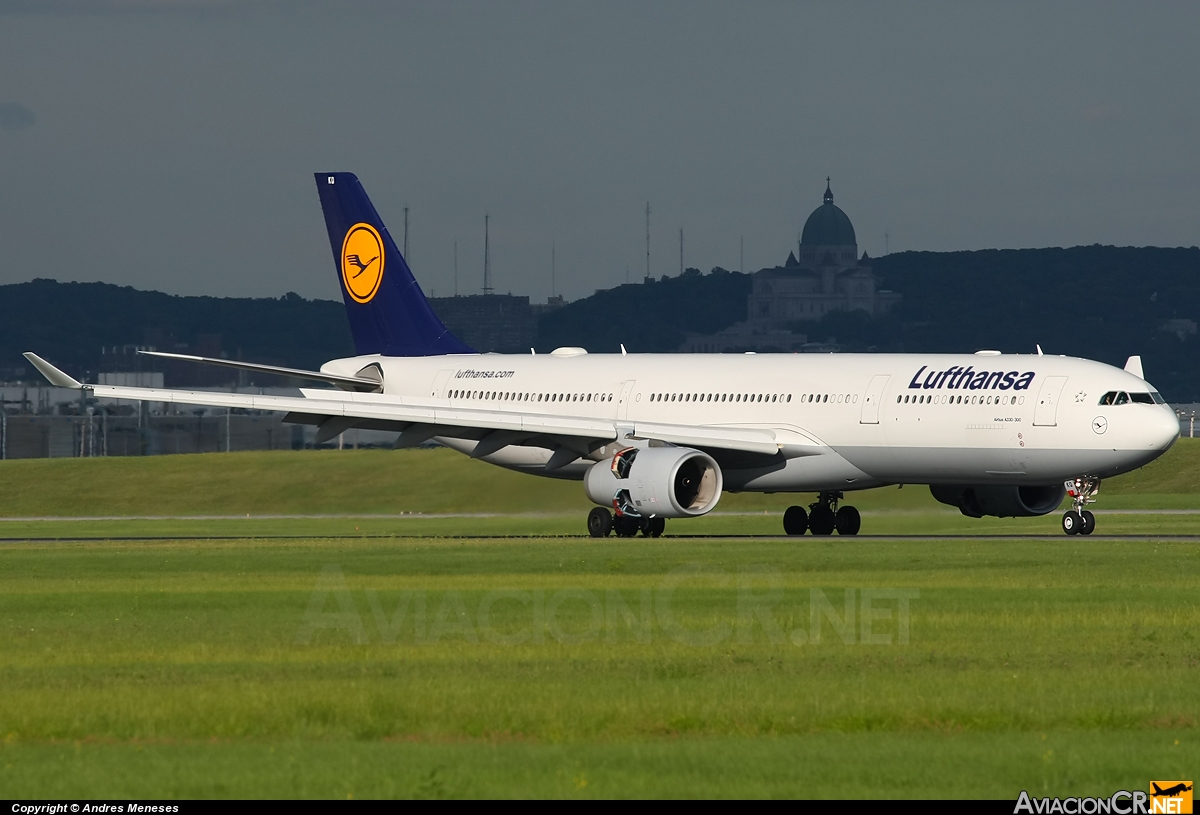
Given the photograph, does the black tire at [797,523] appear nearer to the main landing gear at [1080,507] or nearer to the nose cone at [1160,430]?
the main landing gear at [1080,507]

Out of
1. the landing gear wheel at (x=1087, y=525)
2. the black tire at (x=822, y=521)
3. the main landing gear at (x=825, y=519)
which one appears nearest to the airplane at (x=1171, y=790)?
the landing gear wheel at (x=1087, y=525)

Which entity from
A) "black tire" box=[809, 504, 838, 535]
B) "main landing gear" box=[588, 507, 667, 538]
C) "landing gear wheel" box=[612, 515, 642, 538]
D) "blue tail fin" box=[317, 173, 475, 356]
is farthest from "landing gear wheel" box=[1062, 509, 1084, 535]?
"blue tail fin" box=[317, 173, 475, 356]

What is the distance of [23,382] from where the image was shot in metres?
159

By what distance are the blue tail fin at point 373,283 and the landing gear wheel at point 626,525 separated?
13.3 m

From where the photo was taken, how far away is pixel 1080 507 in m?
41.8

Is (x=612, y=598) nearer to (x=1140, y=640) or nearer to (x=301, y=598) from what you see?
(x=301, y=598)

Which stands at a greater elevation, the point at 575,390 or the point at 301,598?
the point at 575,390

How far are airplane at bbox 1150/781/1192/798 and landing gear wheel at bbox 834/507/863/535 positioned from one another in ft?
103

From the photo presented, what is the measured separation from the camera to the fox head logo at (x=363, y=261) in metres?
55.2

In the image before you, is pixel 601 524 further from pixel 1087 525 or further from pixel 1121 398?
pixel 1121 398

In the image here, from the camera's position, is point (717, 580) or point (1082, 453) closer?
point (717, 580)
